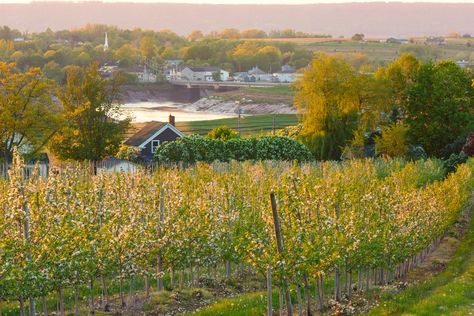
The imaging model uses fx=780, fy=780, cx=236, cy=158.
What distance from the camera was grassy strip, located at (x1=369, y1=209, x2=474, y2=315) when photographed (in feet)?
76.4

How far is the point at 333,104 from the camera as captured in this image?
8275 centimetres

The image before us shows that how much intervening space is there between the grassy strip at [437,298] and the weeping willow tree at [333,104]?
50577 millimetres

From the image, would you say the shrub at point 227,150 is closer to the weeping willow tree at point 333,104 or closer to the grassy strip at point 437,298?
the weeping willow tree at point 333,104

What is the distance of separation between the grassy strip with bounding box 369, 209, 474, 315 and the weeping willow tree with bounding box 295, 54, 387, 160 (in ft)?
166

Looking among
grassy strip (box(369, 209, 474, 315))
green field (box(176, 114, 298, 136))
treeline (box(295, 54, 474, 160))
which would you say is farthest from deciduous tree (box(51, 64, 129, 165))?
green field (box(176, 114, 298, 136))

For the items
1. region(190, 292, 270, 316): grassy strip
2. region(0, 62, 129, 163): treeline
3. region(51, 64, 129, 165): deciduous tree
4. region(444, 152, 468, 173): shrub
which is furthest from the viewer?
region(444, 152, 468, 173): shrub

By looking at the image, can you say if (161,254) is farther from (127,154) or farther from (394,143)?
(394,143)

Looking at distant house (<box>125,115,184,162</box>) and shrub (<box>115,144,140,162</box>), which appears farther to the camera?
distant house (<box>125,115,184,162</box>)

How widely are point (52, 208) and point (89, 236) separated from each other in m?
1.68

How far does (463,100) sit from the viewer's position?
271 feet

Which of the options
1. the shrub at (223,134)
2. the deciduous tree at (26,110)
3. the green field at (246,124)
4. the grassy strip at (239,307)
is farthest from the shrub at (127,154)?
the green field at (246,124)

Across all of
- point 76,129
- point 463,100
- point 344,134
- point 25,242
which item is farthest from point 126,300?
point 463,100

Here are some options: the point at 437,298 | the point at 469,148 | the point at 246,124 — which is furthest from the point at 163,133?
the point at 246,124

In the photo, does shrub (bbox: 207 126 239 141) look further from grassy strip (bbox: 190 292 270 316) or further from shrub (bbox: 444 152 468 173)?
grassy strip (bbox: 190 292 270 316)
